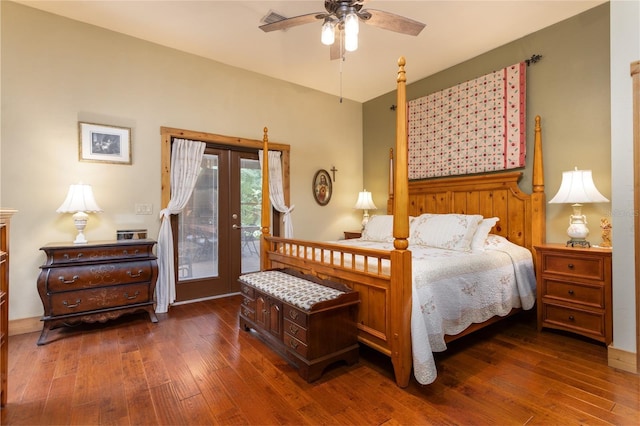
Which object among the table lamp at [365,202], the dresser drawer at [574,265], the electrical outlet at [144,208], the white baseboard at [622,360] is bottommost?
the white baseboard at [622,360]

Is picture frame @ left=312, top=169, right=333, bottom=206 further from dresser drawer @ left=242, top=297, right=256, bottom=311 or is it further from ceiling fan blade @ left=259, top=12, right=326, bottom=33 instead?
ceiling fan blade @ left=259, top=12, right=326, bottom=33

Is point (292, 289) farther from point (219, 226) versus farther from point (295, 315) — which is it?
point (219, 226)

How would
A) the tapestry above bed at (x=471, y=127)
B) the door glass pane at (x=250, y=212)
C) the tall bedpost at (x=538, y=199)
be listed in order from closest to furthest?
the tall bedpost at (x=538, y=199) → the tapestry above bed at (x=471, y=127) → the door glass pane at (x=250, y=212)

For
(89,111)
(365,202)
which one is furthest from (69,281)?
(365,202)

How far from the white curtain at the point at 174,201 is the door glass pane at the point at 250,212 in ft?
2.17

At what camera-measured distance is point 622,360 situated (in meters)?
2.13

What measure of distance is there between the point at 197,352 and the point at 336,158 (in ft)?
11.6

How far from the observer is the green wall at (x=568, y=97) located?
9.18 ft

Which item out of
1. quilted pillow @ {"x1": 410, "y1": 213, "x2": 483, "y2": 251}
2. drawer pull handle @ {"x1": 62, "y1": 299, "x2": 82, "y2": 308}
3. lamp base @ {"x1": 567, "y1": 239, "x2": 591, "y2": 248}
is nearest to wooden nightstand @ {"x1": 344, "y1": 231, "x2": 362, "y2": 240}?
quilted pillow @ {"x1": 410, "y1": 213, "x2": 483, "y2": 251}

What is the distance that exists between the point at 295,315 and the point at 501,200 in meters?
2.70

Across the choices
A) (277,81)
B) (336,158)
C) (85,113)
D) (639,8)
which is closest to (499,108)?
(639,8)

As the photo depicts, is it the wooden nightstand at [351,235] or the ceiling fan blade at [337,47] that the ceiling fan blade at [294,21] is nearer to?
the ceiling fan blade at [337,47]

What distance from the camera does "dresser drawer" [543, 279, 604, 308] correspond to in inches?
97.8

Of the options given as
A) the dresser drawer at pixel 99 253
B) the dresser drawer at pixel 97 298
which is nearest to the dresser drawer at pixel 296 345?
the dresser drawer at pixel 97 298
